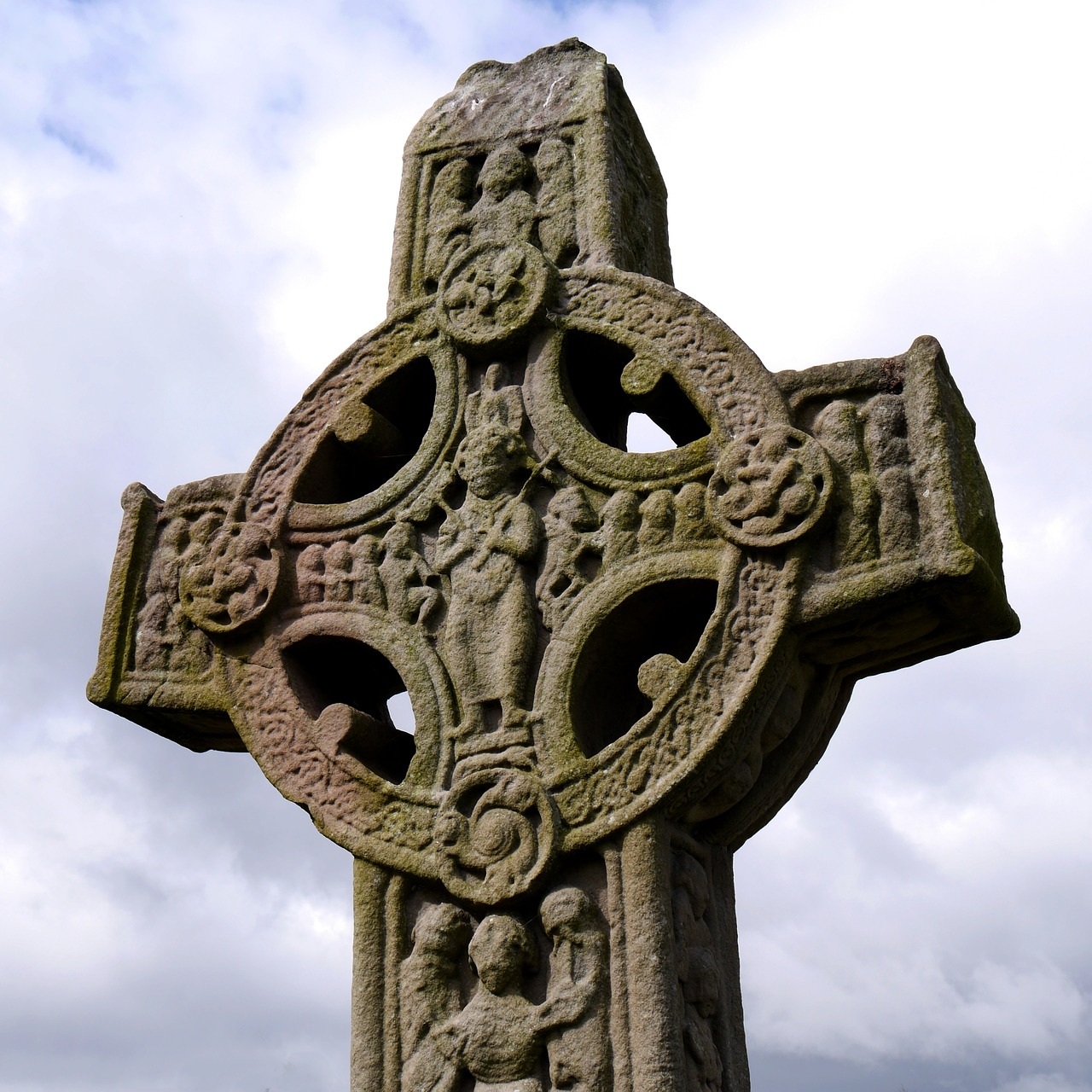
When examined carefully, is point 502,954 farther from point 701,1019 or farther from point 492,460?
point 492,460

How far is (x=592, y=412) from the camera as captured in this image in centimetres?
539

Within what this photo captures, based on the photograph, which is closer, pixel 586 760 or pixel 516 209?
pixel 586 760

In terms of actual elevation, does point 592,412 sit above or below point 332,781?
above

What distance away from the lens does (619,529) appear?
4.60 metres

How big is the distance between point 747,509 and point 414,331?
5.21 ft

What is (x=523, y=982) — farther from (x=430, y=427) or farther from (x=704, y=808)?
(x=430, y=427)

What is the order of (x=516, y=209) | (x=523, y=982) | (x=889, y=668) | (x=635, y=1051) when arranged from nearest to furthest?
(x=635, y=1051) → (x=523, y=982) → (x=889, y=668) → (x=516, y=209)

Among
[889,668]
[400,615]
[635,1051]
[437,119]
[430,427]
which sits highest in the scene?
[437,119]

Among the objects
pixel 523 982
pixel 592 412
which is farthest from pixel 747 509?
pixel 523 982

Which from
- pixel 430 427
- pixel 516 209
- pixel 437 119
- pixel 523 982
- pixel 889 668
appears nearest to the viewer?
pixel 523 982

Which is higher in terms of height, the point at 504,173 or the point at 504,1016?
the point at 504,173

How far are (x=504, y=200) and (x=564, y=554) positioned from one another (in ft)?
5.26

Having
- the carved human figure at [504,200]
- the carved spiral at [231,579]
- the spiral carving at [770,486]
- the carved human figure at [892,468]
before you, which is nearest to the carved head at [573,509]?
the spiral carving at [770,486]

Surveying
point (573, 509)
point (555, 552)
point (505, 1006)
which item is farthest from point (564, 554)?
point (505, 1006)
